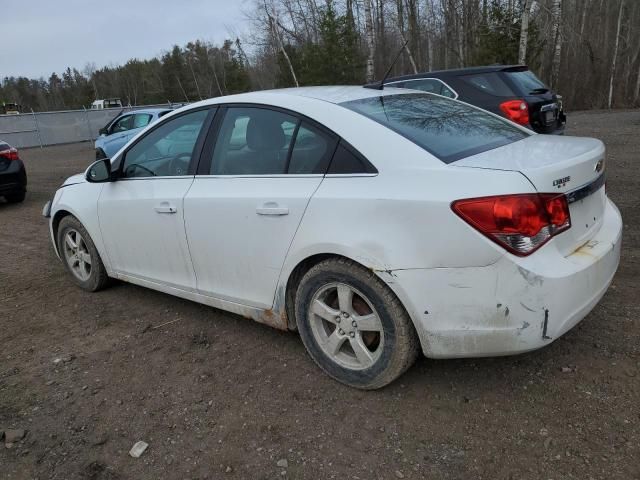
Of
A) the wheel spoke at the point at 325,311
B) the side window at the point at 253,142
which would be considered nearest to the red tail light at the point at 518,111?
the side window at the point at 253,142

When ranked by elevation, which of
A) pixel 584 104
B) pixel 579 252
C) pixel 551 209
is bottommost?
pixel 584 104

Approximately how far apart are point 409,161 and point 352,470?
1445 millimetres

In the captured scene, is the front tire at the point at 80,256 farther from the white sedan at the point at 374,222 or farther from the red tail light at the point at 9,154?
the red tail light at the point at 9,154

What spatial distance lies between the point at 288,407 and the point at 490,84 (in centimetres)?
632

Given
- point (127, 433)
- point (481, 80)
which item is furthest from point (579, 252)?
point (481, 80)

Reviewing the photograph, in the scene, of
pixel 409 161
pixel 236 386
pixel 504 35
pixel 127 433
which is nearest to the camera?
pixel 409 161

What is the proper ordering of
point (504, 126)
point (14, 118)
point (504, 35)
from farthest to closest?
point (14, 118), point (504, 35), point (504, 126)

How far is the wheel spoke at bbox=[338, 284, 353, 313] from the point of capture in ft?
9.04

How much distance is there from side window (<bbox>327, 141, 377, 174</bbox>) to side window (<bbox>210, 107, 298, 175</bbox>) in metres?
0.36

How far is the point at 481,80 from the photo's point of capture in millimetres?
7742

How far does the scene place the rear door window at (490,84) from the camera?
24.6ft

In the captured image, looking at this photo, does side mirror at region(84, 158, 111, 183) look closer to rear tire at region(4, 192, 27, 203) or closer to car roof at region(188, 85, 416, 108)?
car roof at region(188, 85, 416, 108)

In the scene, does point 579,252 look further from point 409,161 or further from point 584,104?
point 584,104

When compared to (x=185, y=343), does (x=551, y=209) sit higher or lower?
higher
